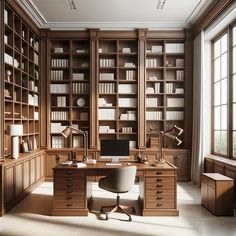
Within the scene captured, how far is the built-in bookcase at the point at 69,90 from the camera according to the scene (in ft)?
22.8

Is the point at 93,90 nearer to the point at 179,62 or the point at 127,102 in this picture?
the point at 127,102

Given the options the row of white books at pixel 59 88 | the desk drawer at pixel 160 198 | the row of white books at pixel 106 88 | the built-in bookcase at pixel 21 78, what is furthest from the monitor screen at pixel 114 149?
the row of white books at pixel 59 88

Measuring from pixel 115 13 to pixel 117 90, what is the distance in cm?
170

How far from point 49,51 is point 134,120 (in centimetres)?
255

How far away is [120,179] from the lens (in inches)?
163

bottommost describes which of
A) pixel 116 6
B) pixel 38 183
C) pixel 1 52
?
pixel 38 183

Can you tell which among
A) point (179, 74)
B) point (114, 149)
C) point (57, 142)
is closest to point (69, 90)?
point (57, 142)

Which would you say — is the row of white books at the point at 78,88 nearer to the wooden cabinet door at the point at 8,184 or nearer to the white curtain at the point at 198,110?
the white curtain at the point at 198,110

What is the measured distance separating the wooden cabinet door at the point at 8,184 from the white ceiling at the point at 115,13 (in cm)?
307

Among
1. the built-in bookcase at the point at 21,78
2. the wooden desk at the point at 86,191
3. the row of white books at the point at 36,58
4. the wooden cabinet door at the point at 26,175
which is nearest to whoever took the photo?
the wooden desk at the point at 86,191

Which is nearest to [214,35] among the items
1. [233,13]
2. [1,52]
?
[233,13]

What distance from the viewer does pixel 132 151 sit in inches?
266

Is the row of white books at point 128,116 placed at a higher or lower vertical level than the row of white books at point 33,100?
lower

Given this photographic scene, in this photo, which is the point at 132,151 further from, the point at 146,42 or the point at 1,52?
the point at 1,52
